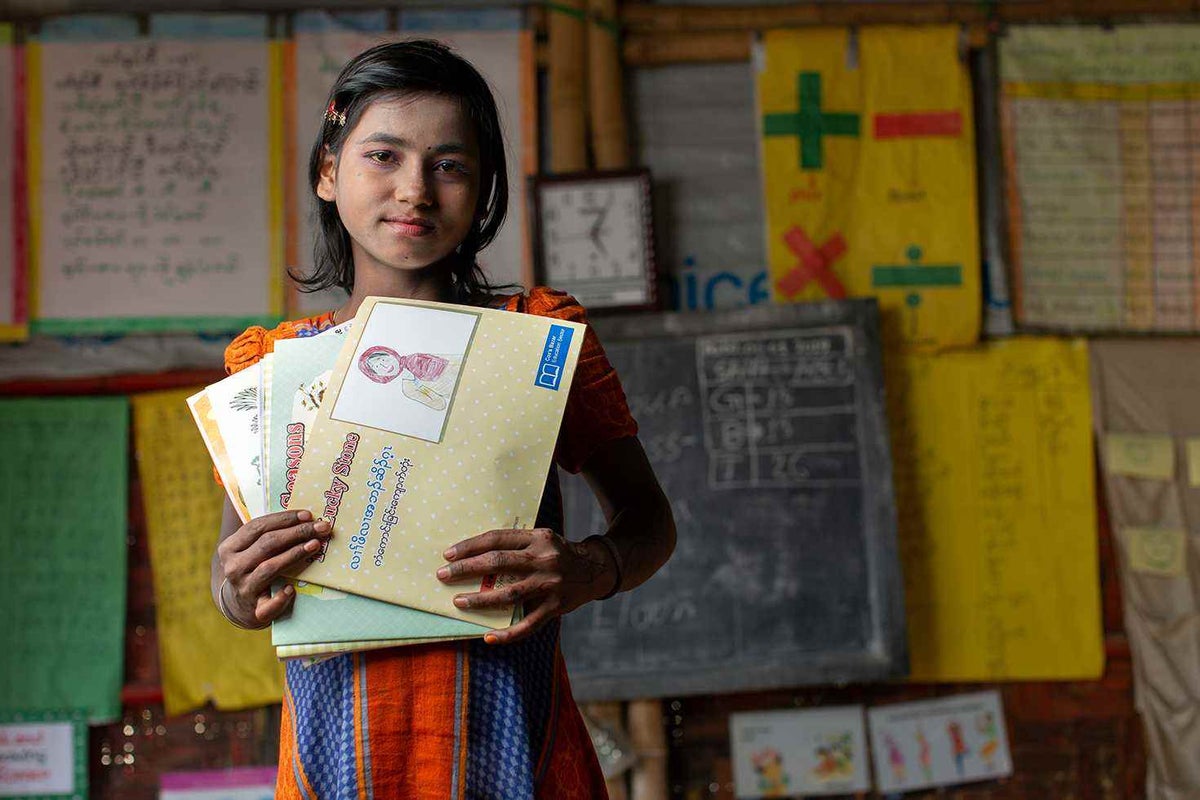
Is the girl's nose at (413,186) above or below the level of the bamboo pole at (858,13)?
below

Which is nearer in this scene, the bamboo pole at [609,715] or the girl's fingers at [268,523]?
the girl's fingers at [268,523]

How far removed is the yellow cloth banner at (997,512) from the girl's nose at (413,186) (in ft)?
5.96

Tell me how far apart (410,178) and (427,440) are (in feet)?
0.67

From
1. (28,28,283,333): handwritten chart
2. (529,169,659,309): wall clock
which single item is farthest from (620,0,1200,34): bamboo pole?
(28,28,283,333): handwritten chart

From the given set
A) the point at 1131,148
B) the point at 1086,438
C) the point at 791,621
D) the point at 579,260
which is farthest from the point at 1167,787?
the point at 579,260

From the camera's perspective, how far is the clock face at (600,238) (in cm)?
241

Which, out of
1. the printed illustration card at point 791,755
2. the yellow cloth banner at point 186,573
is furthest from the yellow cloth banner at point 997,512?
the yellow cloth banner at point 186,573

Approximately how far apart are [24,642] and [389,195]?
203cm

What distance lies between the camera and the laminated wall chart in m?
2.45

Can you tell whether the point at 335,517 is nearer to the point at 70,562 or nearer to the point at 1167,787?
the point at 70,562

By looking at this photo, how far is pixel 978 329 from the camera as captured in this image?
2.47 meters

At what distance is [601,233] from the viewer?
2.42m

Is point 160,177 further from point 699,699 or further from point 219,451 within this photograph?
point 219,451

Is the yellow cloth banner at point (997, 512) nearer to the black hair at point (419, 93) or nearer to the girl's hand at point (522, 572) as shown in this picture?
the black hair at point (419, 93)
